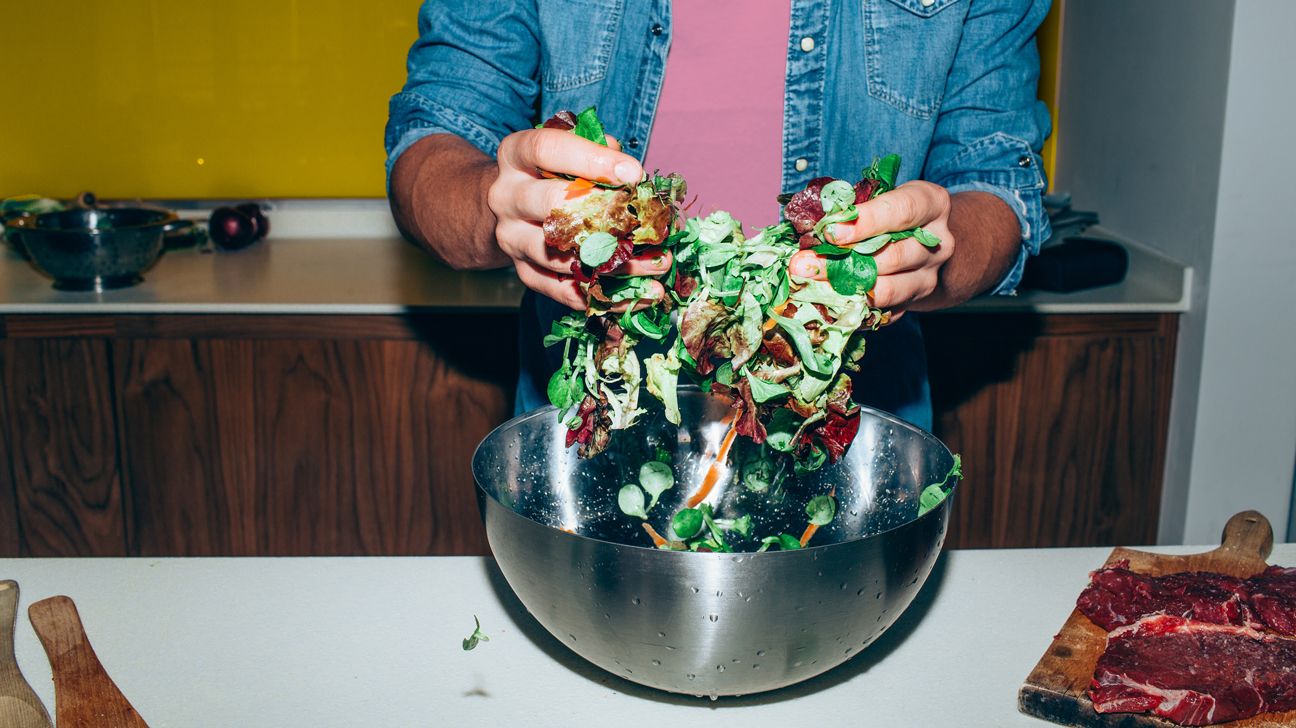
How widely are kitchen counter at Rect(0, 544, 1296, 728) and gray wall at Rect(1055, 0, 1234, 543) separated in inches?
46.9

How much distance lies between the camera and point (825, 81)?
129cm

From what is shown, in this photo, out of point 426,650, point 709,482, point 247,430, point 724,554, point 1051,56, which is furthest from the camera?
point 1051,56

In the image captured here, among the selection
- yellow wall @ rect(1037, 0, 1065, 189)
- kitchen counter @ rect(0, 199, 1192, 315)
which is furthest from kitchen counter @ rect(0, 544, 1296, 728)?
yellow wall @ rect(1037, 0, 1065, 189)

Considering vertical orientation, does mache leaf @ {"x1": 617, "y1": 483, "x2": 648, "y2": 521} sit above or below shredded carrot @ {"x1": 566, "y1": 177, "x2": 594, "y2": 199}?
below

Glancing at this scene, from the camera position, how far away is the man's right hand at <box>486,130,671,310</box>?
80 centimetres

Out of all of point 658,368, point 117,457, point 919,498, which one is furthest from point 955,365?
point 117,457

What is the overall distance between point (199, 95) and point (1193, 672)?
93.3 inches

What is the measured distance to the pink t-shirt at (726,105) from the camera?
1276 mm

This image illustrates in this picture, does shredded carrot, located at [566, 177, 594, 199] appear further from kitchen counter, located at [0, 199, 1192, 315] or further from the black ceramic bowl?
the black ceramic bowl

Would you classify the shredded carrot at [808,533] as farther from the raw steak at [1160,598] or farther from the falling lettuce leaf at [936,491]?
the raw steak at [1160,598]

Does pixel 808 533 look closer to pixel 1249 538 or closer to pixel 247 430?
pixel 1249 538

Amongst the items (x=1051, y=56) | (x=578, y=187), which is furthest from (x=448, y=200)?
(x=1051, y=56)

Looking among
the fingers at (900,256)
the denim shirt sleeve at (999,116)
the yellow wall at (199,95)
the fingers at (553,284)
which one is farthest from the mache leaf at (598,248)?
the yellow wall at (199,95)

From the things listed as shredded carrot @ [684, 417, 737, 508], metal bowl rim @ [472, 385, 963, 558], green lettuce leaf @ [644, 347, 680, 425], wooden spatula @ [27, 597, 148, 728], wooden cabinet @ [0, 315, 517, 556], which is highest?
green lettuce leaf @ [644, 347, 680, 425]
